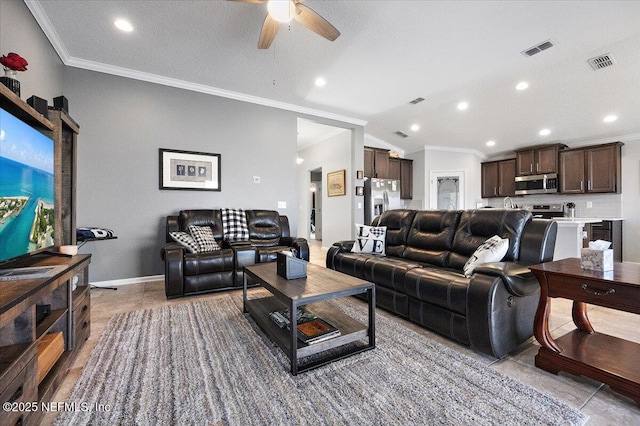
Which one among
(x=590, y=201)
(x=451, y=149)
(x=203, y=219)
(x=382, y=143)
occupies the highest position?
(x=382, y=143)

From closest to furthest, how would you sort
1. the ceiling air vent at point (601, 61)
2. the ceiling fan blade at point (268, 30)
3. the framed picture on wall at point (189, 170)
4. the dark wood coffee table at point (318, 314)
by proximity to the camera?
the dark wood coffee table at point (318, 314), the ceiling fan blade at point (268, 30), the ceiling air vent at point (601, 61), the framed picture on wall at point (189, 170)

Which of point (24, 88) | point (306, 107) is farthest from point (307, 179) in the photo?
point (24, 88)

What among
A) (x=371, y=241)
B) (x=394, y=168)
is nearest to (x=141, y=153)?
(x=371, y=241)

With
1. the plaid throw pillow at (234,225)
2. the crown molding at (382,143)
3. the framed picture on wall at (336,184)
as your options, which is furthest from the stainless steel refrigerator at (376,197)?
the plaid throw pillow at (234,225)

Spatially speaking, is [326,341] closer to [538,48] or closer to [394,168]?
[538,48]

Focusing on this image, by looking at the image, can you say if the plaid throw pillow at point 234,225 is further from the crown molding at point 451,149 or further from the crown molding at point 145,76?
the crown molding at point 451,149

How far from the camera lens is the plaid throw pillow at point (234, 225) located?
3839 millimetres

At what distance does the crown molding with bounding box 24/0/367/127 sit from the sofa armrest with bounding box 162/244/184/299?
8.23 feet

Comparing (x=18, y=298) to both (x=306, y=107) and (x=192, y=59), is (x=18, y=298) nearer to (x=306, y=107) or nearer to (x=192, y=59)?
(x=192, y=59)

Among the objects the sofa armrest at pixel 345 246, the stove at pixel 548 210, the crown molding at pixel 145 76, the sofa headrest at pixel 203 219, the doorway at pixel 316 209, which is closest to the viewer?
the crown molding at pixel 145 76

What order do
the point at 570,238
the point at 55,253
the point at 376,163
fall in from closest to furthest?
the point at 55,253, the point at 570,238, the point at 376,163

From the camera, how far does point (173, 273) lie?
2916mm

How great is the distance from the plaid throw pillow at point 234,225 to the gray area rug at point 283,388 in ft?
6.01

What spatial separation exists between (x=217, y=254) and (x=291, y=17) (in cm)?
244
